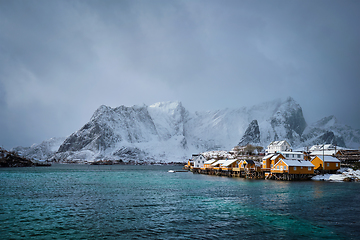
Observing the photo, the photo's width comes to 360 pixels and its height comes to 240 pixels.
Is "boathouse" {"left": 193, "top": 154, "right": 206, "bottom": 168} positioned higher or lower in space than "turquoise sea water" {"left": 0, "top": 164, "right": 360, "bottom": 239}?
higher

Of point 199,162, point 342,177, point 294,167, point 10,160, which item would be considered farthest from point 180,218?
point 10,160

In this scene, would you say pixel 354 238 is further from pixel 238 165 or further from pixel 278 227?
pixel 238 165

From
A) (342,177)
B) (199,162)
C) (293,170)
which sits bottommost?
(342,177)

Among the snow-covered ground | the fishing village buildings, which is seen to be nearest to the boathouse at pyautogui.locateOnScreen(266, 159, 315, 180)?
the fishing village buildings

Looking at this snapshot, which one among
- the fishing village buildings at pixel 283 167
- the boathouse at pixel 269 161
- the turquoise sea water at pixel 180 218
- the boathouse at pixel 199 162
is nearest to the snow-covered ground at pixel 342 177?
the fishing village buildings at pixel 283 167

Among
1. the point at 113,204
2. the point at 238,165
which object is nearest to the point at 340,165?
the point at 238,165

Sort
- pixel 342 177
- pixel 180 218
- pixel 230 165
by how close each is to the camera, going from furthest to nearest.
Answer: pixel 230 165 → pixel 342 177 → pixel 180 218

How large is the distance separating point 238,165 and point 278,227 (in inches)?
2859

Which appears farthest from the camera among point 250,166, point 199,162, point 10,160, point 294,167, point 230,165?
point 10,160

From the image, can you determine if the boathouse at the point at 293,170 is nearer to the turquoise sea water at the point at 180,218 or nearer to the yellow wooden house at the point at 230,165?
the yellow wooden house at the point at 230,165

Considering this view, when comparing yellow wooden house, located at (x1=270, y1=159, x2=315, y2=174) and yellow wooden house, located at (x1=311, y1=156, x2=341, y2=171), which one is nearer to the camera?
yellow wooden house, located at (x1=270, y1=159, x2=315, y2=174)

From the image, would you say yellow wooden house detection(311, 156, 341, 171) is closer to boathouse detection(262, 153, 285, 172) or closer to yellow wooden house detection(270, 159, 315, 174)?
yellow wooden house detection(270, 159, 315, 174)

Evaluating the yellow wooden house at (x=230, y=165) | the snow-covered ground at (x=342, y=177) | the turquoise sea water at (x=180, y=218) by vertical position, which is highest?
the yellow wooden house at (x=230, y=165)

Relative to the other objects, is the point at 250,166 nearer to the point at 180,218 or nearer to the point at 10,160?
the point at 180,218
